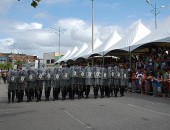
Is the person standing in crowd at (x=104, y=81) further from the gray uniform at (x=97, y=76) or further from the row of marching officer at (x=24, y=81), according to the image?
the row of marching officer at (x=24, y=81)

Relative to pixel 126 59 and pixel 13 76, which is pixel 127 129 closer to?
pixel 13 76

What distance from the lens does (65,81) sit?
59.2 feet

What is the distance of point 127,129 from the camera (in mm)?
8812

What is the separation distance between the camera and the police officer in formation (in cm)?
1716

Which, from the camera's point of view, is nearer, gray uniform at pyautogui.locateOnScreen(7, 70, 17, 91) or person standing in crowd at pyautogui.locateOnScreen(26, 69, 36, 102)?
gray uniform at pyautogui.locateOnScreen(7, 70, 17, 91)

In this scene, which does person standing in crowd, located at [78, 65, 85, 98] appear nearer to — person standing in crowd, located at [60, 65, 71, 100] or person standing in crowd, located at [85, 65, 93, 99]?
person standing in crowd, located at [85, 65, 93, 99]

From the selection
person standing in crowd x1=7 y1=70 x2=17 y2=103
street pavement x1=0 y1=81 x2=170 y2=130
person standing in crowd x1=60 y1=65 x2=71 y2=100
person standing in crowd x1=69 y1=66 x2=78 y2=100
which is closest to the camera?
street pavement x1=0 y1=81 x2=170 y2=130

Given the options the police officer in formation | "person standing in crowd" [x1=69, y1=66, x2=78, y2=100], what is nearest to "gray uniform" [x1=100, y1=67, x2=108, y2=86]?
the police officer in formation

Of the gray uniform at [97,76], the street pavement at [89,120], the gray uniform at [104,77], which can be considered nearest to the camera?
the street pavement at [89,120]

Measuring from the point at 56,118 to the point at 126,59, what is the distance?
2237 centimetres

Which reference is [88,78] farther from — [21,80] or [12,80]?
[12,80]

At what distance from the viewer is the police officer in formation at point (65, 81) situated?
56.3 ft

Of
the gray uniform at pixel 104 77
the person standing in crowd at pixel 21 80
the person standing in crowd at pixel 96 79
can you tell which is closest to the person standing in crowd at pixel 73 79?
the person standing in crowd at pixel 96 79

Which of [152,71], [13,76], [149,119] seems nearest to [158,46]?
[152,71]
